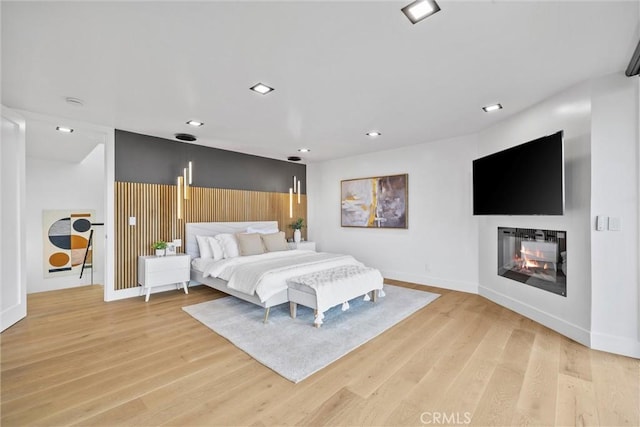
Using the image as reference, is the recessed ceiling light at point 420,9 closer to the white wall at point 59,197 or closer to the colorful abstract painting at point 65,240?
the white wall at point 59,197

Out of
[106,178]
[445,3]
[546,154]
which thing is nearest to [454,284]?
[546,154]

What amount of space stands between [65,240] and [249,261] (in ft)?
15.9

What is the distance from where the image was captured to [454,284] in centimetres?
486

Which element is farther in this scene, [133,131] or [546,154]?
[133,131]

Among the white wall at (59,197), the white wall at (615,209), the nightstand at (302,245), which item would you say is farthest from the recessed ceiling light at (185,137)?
the white wall at (615,209)

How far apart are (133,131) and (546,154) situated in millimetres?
5623

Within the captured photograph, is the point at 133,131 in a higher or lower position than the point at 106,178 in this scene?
higher

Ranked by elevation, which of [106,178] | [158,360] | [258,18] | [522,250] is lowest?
[158,360]

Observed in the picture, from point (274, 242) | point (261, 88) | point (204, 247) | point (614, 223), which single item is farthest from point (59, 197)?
point (614, 223)

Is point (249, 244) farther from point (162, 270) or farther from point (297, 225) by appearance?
point (297, 225)

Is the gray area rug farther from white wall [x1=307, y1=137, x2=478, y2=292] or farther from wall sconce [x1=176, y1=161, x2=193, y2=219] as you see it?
wall sconce [x1=176, y1=161, x2=193, y2=219]

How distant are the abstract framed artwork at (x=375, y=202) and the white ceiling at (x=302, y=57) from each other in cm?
191

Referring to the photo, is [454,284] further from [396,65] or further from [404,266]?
[396,65]

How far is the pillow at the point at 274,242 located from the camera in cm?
527
